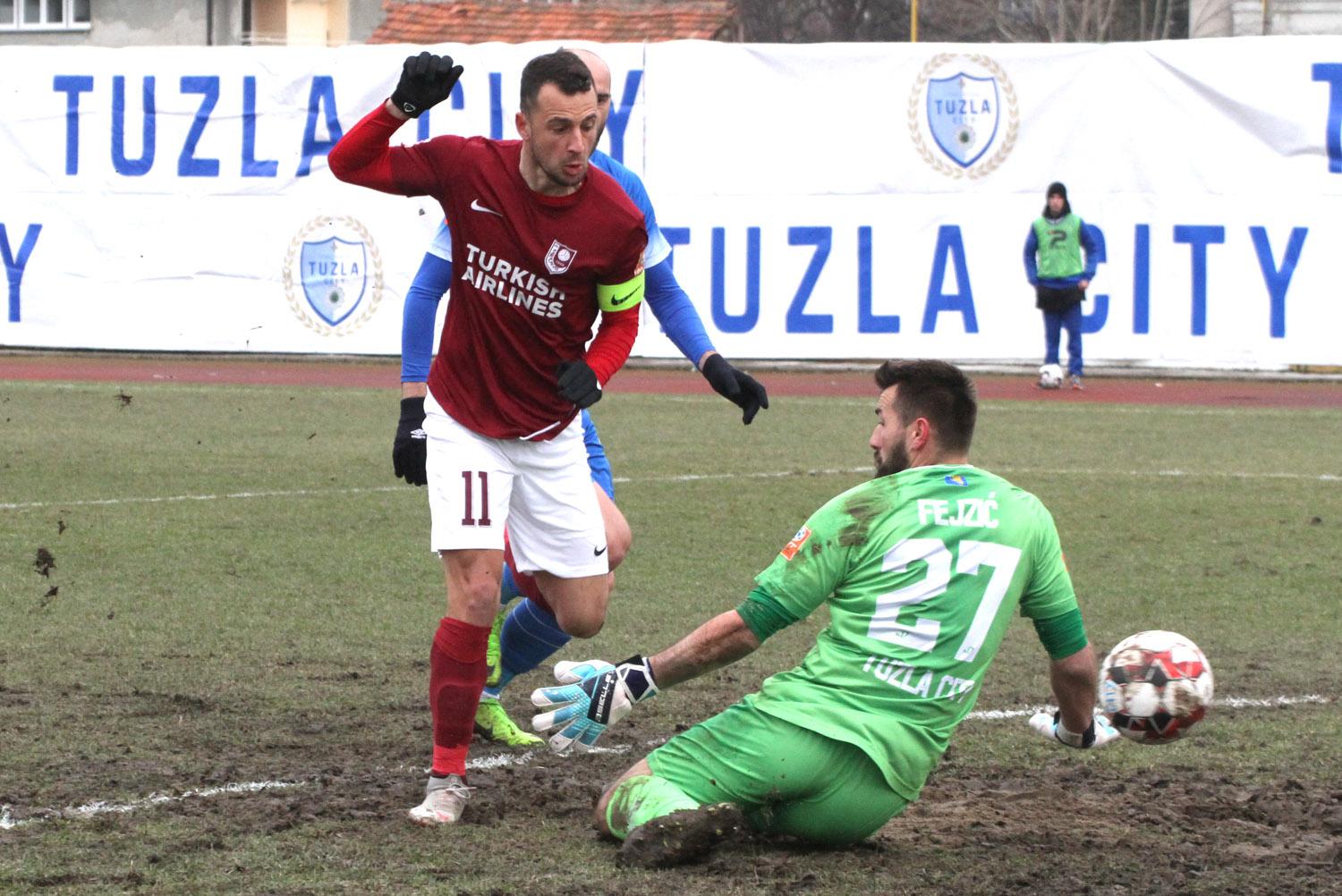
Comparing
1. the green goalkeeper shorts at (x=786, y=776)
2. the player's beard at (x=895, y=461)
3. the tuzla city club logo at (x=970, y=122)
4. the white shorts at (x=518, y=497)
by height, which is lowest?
the green goalkeeper shorts at (x=786, y=776)

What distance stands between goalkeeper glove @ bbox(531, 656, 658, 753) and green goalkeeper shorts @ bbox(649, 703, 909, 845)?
0.20 m

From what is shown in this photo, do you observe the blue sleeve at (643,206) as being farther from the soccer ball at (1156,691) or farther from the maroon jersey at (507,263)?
the soccer ball at (1156,691)

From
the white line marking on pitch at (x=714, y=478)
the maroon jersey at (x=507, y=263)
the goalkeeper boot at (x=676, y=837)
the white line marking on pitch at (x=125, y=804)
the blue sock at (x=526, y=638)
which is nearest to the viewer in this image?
the goalkeeper boot at (x=676, y=837)

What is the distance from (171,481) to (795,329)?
9.20 meters

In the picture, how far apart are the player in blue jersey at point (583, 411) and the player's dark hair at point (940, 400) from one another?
0.78 metres

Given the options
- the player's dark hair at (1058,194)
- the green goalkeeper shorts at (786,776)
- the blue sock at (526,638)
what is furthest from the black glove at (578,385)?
the player's dark hair at (1058,194)

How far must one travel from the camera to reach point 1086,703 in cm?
463

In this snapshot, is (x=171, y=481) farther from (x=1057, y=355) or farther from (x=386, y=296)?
(x=1057, y=355)

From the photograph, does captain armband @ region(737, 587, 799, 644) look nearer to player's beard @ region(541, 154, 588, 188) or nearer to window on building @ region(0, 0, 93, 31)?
player's beard @ region(541, 154, 588, 188)

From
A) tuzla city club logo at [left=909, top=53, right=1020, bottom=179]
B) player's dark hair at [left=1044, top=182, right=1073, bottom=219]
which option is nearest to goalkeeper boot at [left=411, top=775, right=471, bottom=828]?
player's dark hair at [left=1044, top=182, right=1073, bottom=219]

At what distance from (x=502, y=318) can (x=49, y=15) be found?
35.0m

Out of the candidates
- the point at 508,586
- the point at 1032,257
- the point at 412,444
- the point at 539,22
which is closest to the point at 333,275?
the point at 1032,257

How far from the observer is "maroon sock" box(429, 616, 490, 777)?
492cm

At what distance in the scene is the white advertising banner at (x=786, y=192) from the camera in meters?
18.8
